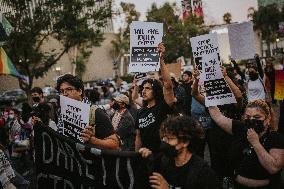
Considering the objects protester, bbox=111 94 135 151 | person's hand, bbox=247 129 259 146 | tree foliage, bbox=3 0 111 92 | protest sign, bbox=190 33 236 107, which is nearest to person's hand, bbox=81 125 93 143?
person's hand, bbox=247 129 259 146

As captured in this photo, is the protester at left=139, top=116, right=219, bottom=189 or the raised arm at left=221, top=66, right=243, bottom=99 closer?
the protester at left=139, top=116, right=219, bottom=189

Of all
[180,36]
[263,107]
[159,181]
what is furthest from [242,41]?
[180,36]

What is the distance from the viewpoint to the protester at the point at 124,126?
23.2ft

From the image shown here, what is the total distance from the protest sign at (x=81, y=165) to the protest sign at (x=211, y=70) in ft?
5.40

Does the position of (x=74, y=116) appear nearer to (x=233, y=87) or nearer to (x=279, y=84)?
(x=233, y=87)

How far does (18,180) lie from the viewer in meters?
6.40

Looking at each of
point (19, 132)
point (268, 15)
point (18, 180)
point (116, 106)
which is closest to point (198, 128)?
point (18, 180)

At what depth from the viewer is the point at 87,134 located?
4121 mm

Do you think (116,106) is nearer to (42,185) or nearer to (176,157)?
(42,185)

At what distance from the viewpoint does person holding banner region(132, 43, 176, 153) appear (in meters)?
5.00

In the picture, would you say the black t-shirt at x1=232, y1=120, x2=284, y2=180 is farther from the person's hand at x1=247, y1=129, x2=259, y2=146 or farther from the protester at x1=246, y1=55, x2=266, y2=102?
the protester at x1=246, y1=55, x2=266, y2=102

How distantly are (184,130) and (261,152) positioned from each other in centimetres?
68

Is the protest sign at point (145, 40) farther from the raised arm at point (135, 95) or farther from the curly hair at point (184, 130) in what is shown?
the curly hair at point (184, 130)

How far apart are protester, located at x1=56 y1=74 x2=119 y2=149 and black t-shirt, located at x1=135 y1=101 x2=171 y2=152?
2.19 feet
